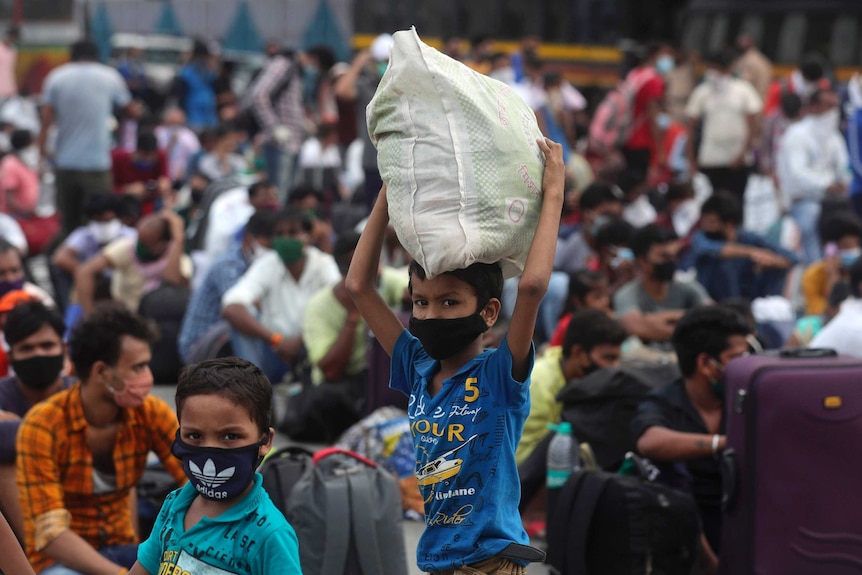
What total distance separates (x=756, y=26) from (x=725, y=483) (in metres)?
14.9

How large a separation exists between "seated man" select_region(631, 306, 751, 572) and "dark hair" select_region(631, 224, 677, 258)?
2.09 m

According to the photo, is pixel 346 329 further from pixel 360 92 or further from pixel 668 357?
pixel 360 92

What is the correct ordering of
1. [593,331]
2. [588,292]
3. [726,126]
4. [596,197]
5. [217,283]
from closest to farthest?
1. [593,331]
2. [588,292]
3. [217,283]
4. [596,197]
5. [726,126]

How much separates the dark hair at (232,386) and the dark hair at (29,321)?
72.0 inches

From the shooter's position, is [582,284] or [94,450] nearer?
[94,450]

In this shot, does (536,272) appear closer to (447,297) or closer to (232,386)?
(447,297)

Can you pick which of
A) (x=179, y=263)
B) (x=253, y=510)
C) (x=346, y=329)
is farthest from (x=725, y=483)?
(x=179, y=263)

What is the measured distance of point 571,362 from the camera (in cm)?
557

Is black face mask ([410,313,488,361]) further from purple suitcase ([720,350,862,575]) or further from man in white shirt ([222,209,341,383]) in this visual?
man in white shirt ([222,209,341,383])

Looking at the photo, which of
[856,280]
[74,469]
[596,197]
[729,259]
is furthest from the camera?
[596,197]

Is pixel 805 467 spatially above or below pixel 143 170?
above

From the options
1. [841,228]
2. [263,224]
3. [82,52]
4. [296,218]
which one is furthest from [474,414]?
[82,52]

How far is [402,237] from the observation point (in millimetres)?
3127

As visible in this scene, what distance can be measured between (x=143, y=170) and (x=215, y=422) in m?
9.36
